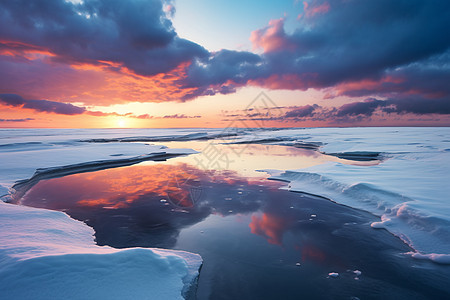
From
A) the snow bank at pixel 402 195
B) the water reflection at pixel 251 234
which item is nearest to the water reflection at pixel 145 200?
the water reflection at pixel 251 234

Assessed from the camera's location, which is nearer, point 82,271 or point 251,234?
point 82,271

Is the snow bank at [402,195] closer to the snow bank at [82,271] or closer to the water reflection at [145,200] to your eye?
the water reflection at [145,200]

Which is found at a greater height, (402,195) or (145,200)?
(402,195)

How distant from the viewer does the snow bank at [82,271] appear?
2223 mm

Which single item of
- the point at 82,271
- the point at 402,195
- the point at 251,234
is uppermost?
the point at 82,271

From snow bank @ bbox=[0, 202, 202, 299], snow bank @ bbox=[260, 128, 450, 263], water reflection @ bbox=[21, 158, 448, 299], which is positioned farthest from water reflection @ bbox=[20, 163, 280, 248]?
snow bank @ bbox=[260, 128, 450, 263]

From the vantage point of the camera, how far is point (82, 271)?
2506mm

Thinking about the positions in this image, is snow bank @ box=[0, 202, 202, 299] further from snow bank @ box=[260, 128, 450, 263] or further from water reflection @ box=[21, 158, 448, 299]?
snow bank @ box=[260, 128, 450, 263]

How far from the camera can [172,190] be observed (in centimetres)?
758

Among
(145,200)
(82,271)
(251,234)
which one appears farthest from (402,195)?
(145,200)

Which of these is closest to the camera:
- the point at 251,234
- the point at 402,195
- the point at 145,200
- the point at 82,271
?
the point at 82,271

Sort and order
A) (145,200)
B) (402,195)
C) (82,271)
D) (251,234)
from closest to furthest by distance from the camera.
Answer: (82,271) → (251,234) → (402,195) → (145,200)

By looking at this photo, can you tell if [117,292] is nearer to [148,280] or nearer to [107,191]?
[148,280]

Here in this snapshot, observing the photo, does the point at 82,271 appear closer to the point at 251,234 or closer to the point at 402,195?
the point at 251,234
